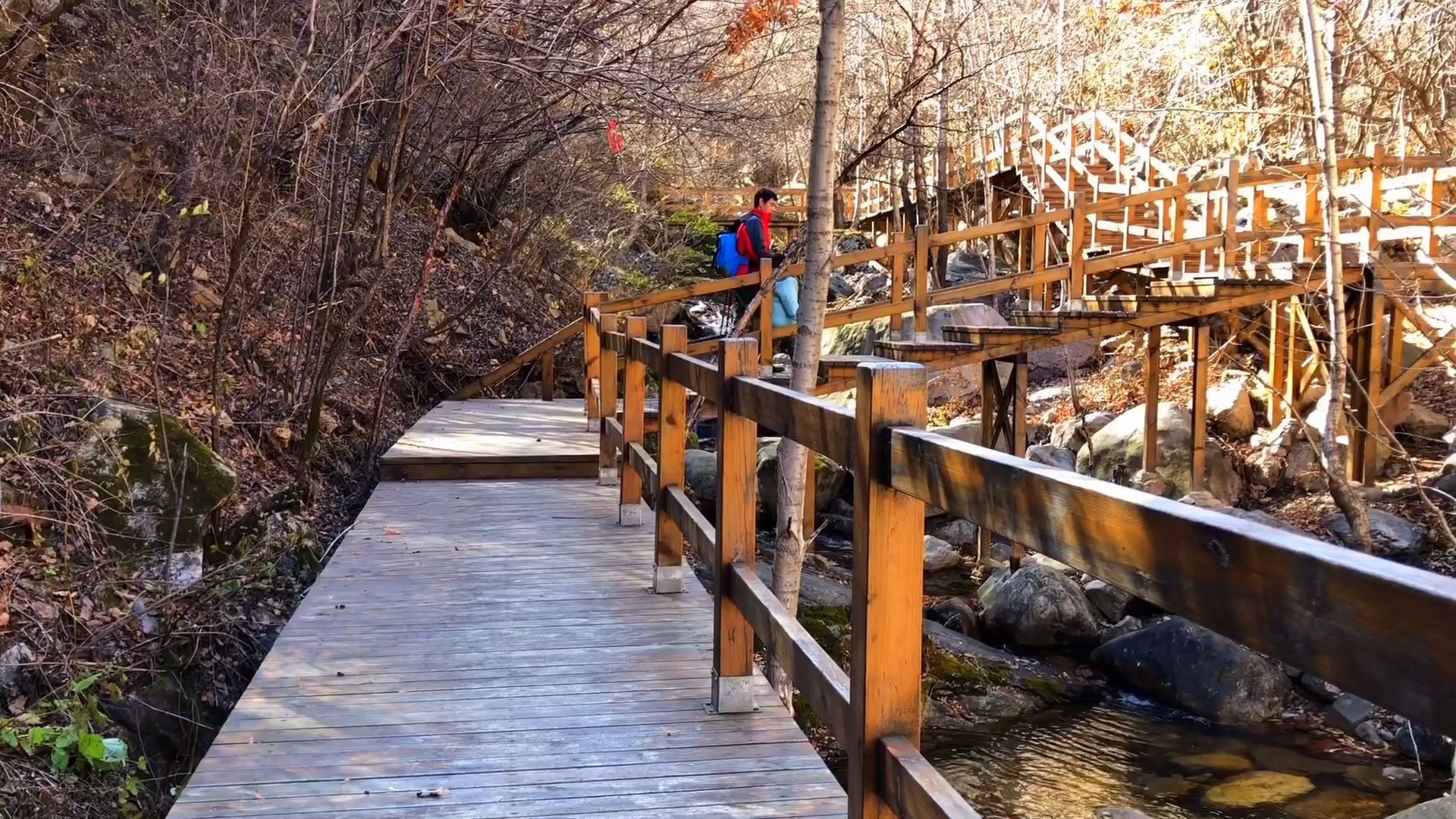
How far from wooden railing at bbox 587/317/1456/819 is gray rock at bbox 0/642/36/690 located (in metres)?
2.81

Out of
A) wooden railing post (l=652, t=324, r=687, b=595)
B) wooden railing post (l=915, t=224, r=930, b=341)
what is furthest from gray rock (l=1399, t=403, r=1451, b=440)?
wooden railing post (l=652, t=324, r=687, b=595)

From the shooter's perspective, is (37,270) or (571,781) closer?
(571,781)

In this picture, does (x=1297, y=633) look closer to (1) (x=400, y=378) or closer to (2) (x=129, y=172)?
(2) (x=129, y=172)

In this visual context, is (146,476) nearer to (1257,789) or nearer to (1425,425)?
(1257,789)

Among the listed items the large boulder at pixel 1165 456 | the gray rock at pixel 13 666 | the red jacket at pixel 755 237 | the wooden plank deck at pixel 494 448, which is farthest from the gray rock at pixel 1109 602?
the gray rock at pixel 13 666

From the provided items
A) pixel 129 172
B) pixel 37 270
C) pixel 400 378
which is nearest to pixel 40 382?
pixel 37 270

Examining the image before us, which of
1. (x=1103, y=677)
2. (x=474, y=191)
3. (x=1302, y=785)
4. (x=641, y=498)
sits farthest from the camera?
(x=474, y=191)

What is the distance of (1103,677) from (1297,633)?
31.8ft

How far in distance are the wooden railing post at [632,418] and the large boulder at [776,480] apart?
19.9 feet

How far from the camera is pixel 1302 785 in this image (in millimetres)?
8156

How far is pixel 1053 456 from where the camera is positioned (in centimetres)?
1570

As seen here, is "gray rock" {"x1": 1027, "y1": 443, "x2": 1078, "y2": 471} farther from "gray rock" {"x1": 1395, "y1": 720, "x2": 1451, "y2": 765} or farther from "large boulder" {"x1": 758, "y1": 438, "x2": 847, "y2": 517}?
"gray rock" {"x1": 1395, "y1": 720, "x2": 1451, "y2": 765}

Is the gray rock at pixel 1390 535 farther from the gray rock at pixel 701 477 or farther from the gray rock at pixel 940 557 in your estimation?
the gray rock at pixel 701 477

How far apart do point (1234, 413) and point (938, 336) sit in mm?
4027
